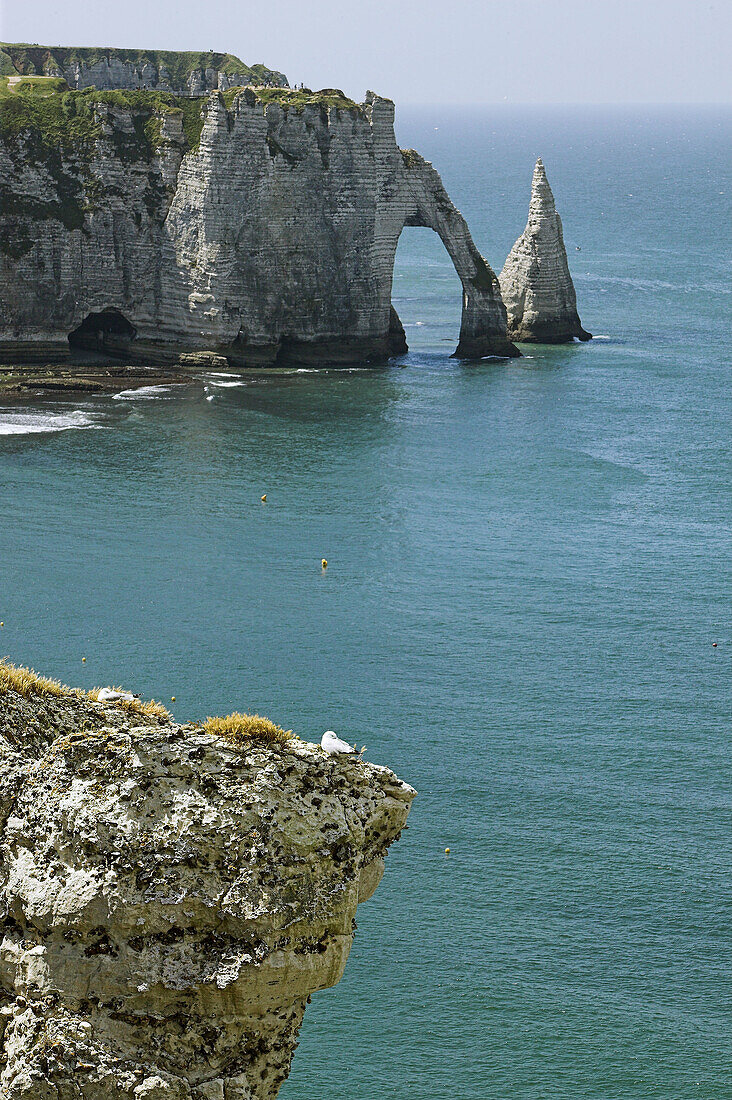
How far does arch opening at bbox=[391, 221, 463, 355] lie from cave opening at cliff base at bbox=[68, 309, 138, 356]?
61.5 feet

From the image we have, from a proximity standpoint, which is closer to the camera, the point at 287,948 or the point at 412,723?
the point at 287,948

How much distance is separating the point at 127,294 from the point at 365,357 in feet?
54.1

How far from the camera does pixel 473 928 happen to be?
34.1m

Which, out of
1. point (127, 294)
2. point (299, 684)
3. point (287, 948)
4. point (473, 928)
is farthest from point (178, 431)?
point (287, 948)

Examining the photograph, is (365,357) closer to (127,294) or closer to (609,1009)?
(127,294)

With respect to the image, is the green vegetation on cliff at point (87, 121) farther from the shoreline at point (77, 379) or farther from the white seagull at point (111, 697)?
the white seagull at point (111, 697)

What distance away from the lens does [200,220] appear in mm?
91625

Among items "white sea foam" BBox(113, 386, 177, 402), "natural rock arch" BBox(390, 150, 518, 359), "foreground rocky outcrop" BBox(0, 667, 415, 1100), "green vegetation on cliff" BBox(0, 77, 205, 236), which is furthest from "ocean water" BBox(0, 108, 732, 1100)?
"green vegetation on cliff" BBox(0, 77, 205, 236)

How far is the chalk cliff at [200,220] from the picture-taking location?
9144 cm

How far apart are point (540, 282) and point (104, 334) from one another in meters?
31.0

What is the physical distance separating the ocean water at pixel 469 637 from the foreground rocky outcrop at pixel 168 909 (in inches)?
544

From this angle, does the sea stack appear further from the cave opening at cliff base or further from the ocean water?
the cave opening at cliff base

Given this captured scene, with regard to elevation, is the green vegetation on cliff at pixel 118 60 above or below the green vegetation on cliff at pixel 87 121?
above

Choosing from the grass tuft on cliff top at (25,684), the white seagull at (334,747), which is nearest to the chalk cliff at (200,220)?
the grass tuft on cliff top at (25,684)
